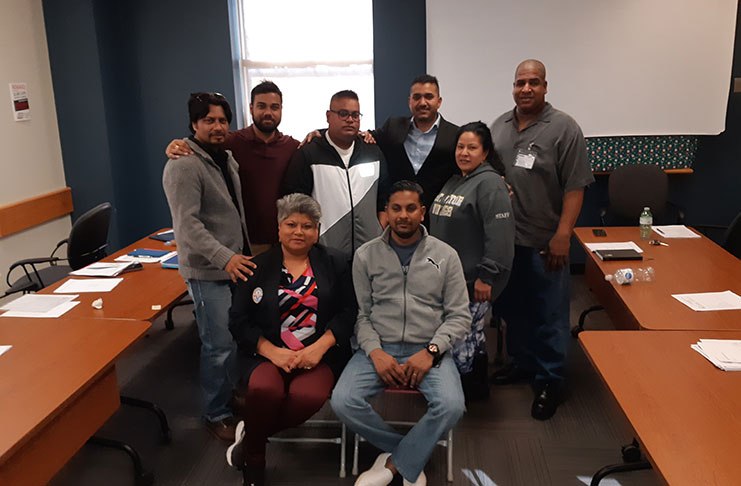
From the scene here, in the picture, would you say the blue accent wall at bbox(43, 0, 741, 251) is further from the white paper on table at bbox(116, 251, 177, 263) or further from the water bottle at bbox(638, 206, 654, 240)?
the white paper on table at bbox(116, 251, 177, 263)

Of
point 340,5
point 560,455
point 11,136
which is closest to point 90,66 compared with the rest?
point 11,136

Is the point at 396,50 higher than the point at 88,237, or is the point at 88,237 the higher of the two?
the point at 396,50

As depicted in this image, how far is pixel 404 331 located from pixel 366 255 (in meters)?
0.37

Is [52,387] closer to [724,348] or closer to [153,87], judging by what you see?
[724,348]

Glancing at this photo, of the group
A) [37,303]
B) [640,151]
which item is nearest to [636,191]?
[640,151]

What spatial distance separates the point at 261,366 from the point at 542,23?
3.74 m

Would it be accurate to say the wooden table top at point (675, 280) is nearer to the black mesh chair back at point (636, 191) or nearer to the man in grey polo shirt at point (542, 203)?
the man in grey polo shirt at point (542, 203)

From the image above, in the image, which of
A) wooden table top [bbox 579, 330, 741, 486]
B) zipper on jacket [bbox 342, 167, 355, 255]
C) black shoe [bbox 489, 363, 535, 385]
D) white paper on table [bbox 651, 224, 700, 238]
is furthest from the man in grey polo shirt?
white paper on table [bbox 651, 224, 700, 238]

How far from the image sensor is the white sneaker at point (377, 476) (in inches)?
90.0

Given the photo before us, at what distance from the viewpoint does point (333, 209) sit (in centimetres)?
279

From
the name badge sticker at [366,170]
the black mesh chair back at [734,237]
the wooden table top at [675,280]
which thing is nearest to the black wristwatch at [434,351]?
the wooden table top at [675,280]

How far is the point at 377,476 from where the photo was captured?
2.30 metres

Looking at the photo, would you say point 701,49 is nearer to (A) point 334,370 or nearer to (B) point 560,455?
(B) point 560,455

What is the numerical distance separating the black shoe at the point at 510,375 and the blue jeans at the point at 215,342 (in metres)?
1.51
